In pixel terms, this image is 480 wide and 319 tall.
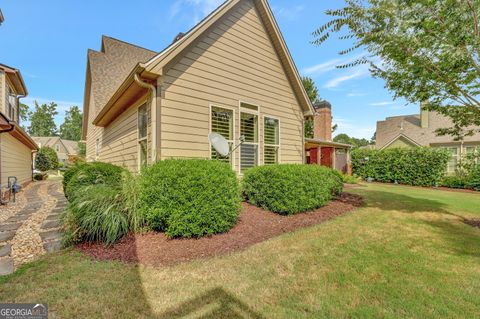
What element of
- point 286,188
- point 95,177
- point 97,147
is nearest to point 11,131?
point 97,147

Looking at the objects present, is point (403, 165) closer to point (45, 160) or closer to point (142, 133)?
point (142, 133)

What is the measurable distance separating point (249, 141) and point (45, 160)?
3118cm

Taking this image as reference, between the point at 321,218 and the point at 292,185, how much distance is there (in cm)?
116

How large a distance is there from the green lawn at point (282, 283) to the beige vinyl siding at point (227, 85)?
2994 millimetres

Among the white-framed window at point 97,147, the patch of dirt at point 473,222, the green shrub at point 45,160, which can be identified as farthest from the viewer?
the green shrub at point 45,160

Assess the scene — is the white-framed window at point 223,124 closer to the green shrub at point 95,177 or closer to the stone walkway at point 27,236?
the green shrub at point 95,177

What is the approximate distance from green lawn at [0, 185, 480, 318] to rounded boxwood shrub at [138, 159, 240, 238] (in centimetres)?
81

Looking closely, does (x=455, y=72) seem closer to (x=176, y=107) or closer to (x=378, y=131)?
(x=176, y=107)

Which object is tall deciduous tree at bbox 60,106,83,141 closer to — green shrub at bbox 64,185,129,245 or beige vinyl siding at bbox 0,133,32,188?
beige vinyl siding at bbox 0,133,32,188

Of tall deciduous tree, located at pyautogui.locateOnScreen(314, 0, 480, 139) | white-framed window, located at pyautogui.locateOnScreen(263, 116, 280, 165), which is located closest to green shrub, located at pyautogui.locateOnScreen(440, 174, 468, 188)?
tall deciduous tree, located at pyautogui.locateOnScreen(314, 0, 480, 139)

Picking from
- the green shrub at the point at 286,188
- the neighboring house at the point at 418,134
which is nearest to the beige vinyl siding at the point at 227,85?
the green shrub at the point at 286,188

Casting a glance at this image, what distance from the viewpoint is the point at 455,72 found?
189 inches

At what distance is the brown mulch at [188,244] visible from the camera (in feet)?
11.3

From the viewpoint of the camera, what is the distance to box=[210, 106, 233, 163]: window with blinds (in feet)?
21.0
